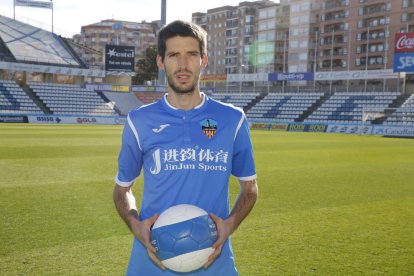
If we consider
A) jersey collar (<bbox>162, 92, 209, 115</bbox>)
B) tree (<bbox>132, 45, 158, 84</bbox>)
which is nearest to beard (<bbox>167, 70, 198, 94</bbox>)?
jersey collar (<bbox>162, 92, 209, 115</bbox>)

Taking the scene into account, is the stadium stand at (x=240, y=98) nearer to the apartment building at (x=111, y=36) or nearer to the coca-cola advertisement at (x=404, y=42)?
the coca-cola advertisement at (x=404, y=42)

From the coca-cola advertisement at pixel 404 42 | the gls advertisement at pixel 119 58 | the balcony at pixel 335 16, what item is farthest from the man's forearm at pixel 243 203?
the balcony at pixel 335 16

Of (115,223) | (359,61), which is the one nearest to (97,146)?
(115,223)

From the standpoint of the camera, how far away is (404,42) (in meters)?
43.1

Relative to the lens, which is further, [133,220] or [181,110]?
[181,110]

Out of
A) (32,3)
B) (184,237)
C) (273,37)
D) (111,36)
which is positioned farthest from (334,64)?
(184,237)

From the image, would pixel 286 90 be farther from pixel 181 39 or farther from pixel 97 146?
pixel 181 39

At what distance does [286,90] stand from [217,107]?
58451mm

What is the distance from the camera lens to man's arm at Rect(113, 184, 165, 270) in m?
2.68

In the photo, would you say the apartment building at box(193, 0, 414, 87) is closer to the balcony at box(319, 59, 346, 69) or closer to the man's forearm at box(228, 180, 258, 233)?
the balcony at box(319, 59, 346, 69)

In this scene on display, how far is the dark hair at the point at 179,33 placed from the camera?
2.83 metres

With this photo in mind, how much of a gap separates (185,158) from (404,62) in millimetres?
45521

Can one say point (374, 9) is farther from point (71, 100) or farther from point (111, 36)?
point (111, 36)

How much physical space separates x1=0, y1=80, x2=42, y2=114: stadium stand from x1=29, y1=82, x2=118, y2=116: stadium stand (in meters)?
1.93
